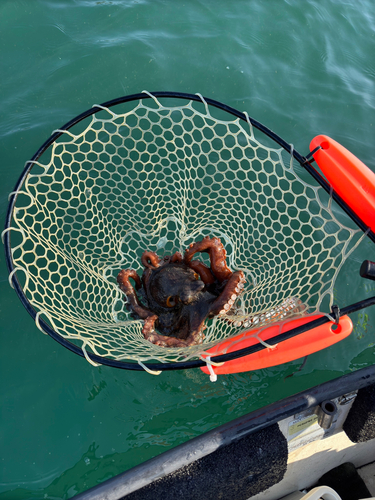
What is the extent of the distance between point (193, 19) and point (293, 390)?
6.30 metres

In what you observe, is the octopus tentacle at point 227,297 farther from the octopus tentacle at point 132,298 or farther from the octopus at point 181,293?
the octopus tentacle at point 132,298

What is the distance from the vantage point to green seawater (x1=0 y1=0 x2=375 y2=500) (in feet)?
12.3

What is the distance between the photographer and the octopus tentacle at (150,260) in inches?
157

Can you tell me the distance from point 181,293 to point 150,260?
0.65m

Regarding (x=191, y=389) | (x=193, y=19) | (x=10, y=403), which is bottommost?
(x=10, y=403)

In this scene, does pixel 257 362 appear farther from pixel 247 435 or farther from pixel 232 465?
pixel 232 465

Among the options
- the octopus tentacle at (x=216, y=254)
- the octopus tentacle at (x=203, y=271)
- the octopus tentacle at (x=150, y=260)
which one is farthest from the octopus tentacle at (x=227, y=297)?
the octopus tentacle at (x=150, y=260)

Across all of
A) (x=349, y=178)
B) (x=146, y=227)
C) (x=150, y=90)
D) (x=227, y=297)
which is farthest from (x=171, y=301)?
(x=150, y=90)

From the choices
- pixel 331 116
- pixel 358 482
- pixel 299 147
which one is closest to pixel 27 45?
pixel 299 147

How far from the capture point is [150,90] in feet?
19.1

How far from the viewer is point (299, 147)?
5.68 meters

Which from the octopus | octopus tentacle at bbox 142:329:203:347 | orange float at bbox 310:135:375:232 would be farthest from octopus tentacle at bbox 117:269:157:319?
orange float at bbox 310:135:375:232

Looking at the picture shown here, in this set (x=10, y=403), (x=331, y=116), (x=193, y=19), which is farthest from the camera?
(x=193, y=19)

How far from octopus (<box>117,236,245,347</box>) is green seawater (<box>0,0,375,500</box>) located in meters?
0.81
